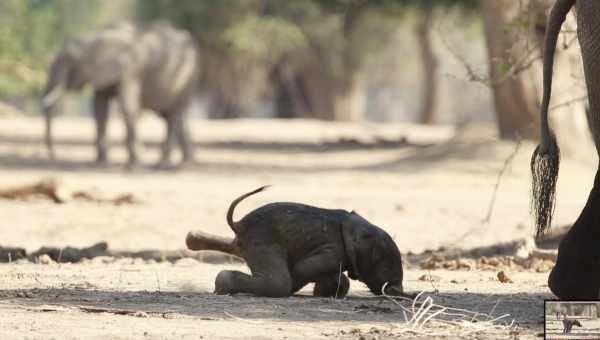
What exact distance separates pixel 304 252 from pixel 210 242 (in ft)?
1.62

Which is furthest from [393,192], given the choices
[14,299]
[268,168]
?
[14,299]

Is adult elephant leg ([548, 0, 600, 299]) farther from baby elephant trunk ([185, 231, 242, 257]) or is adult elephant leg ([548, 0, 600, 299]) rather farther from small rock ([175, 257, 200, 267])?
small rock ([175, 257, 200, 267])

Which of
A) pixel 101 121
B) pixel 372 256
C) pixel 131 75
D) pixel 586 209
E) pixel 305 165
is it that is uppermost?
pixel 131 75

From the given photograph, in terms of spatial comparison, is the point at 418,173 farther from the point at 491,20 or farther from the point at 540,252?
the point at 540,252

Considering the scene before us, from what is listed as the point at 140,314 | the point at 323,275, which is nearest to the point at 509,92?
the point at 323,275

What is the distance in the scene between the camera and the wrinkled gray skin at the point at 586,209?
5.66m

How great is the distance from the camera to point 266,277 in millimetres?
5949

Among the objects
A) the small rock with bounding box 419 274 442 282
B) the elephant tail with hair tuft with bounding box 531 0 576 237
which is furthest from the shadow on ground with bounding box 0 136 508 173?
the elephant tail with hair tuft with bounding box 531 0 576 237

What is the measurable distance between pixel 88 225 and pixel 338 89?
2785 cm

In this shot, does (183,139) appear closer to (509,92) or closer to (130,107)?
(130,107)

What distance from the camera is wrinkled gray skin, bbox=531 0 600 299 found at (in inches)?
223

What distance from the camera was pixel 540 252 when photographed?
8.08 metres

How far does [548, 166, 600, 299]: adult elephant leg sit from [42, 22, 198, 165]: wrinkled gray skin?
45.2 feet

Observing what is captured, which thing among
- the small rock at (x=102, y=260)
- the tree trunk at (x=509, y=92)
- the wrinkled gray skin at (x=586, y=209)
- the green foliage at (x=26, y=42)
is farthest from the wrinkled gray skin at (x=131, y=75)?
the wrinkled gray skin at (x=586, y=209)
